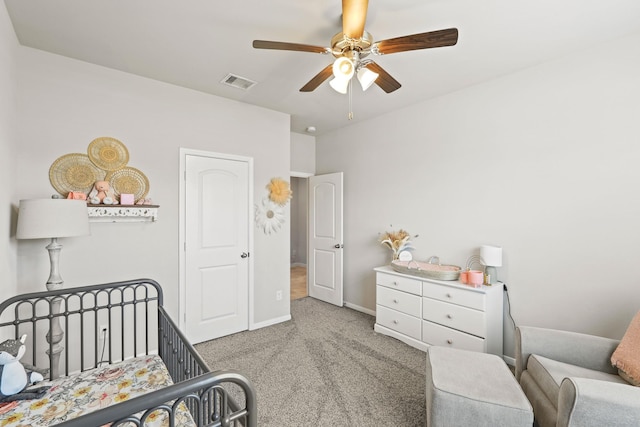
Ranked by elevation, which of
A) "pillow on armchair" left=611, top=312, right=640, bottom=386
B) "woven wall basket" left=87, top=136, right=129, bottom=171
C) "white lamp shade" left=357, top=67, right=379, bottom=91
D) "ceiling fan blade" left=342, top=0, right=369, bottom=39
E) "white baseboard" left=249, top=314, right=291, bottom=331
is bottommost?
"white baseboard" left=249, top=314, right=291, bottom=331

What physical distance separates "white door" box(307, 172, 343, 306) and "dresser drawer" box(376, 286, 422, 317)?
999mm

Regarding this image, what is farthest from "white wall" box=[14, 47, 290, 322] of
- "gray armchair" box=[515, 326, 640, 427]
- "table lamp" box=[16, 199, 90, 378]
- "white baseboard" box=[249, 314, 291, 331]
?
"gray armchair" box=[515, 326, 640, 427]

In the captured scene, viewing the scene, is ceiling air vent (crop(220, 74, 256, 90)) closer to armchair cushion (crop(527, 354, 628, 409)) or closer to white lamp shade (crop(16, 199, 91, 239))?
white lamp shade (crop(16, 199, 91, 239))

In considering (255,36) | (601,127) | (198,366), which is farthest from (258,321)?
(601,127)

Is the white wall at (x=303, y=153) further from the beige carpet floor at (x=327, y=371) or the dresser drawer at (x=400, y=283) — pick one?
the beige carpet floor at (x=327, y=371)

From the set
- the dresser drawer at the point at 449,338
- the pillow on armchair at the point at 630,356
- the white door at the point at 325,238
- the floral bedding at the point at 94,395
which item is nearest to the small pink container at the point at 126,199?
the floral bedding at the point at 94,395

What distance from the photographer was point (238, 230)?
11.1ft

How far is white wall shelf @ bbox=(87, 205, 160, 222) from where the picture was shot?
2447 millimetres

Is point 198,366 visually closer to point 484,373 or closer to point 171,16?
point 484,373

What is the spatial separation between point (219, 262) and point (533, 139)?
334cm

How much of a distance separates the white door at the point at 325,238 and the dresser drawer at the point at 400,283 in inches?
39.5

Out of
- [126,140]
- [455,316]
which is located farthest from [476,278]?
[126,140]

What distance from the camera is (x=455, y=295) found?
2.70 m

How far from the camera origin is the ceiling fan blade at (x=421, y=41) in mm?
1560
